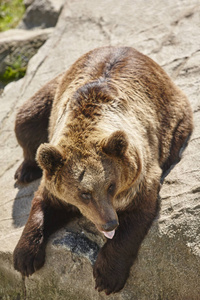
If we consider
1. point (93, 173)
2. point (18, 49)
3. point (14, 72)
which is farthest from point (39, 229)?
point (18, 49)

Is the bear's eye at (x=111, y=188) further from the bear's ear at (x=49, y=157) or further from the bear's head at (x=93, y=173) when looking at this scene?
the bear's ear at (x=49, y=157)

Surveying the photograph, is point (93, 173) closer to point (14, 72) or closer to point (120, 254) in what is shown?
point (120, 254)

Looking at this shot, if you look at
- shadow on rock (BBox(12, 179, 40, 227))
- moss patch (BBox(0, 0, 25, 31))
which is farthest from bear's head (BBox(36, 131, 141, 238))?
moss patch (BBox(0, 0, 25, 31))

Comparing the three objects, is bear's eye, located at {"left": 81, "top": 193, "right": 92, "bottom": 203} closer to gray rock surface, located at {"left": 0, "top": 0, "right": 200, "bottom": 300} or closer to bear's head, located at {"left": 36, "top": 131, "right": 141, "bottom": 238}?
bear's head, located at {"left": 36, "top": 131, "right": 141, "bottom": 238}

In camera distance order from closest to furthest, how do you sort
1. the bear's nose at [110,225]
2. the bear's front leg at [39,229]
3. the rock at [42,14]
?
the bear's nose at [110,225] → the bear's front leg at [39,229] → the rock at [42,14]

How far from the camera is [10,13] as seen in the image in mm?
12883

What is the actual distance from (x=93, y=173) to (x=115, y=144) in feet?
1.15

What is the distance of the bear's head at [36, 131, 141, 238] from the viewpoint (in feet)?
15.5

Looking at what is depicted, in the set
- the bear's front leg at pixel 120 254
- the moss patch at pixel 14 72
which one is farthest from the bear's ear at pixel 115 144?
the moss patch at pixel 14 72

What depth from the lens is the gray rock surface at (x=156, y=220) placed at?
519 centimetres

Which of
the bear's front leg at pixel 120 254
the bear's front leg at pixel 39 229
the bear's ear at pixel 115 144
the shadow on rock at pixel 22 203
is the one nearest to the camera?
the bear's ear at pixel 115 144

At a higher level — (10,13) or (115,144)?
(115,144)

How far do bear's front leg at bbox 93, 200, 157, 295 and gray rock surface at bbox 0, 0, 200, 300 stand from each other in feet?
0.32

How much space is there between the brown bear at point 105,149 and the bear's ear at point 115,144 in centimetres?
1
